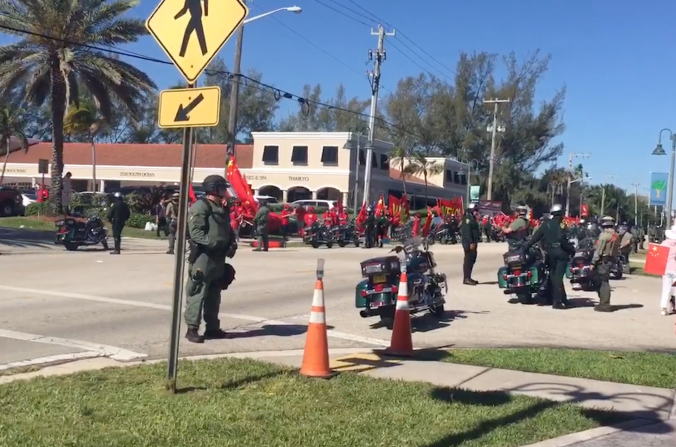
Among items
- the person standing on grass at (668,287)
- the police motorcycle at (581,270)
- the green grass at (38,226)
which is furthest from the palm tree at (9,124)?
the person standing on grass at (668,287)

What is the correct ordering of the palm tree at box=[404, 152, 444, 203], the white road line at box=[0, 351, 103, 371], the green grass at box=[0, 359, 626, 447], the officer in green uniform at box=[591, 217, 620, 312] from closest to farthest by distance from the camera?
1. the green grass at box=[0, 359, 626, 447]
2. the white road line at box=[0, 351, 103, 371]
3. the officer in green uniform at box=[591, 217, 620, 312]
4. the palm tree at box=[404, 152, 444, 203]

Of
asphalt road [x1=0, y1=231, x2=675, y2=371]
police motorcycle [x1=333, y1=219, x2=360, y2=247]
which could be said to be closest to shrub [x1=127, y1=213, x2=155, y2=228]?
police motorcycle [x1=333, y1=219, x2=360, y2=247]

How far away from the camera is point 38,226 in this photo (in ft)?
102

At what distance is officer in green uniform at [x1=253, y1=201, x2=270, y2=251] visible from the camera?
82.8 feet

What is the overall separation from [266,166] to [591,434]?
173 ft

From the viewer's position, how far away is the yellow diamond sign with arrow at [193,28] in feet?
20.9

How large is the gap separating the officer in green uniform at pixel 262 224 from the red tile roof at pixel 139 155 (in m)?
30.4

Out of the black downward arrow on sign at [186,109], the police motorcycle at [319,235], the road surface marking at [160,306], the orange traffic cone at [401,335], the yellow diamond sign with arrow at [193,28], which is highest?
the yellow diamond sign with arrow at [193,28]

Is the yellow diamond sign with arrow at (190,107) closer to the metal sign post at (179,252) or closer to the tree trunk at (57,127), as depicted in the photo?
the metal sign post at (179,252)

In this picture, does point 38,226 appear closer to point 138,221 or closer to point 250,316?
point 138,221

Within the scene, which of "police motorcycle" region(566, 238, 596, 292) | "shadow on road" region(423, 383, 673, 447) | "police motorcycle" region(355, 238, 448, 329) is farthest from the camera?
"police motorcycle" region(566, 238, 596, 292)

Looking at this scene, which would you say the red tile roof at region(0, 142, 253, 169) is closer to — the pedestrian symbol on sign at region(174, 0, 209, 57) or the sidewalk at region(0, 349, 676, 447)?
the sidewalk at region(0, 349, 676, 447)

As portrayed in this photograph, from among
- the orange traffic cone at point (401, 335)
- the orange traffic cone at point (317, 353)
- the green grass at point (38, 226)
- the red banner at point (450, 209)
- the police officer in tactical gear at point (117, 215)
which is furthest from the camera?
the red banner at point (450, 209)

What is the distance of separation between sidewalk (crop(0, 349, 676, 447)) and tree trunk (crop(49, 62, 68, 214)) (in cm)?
2427
